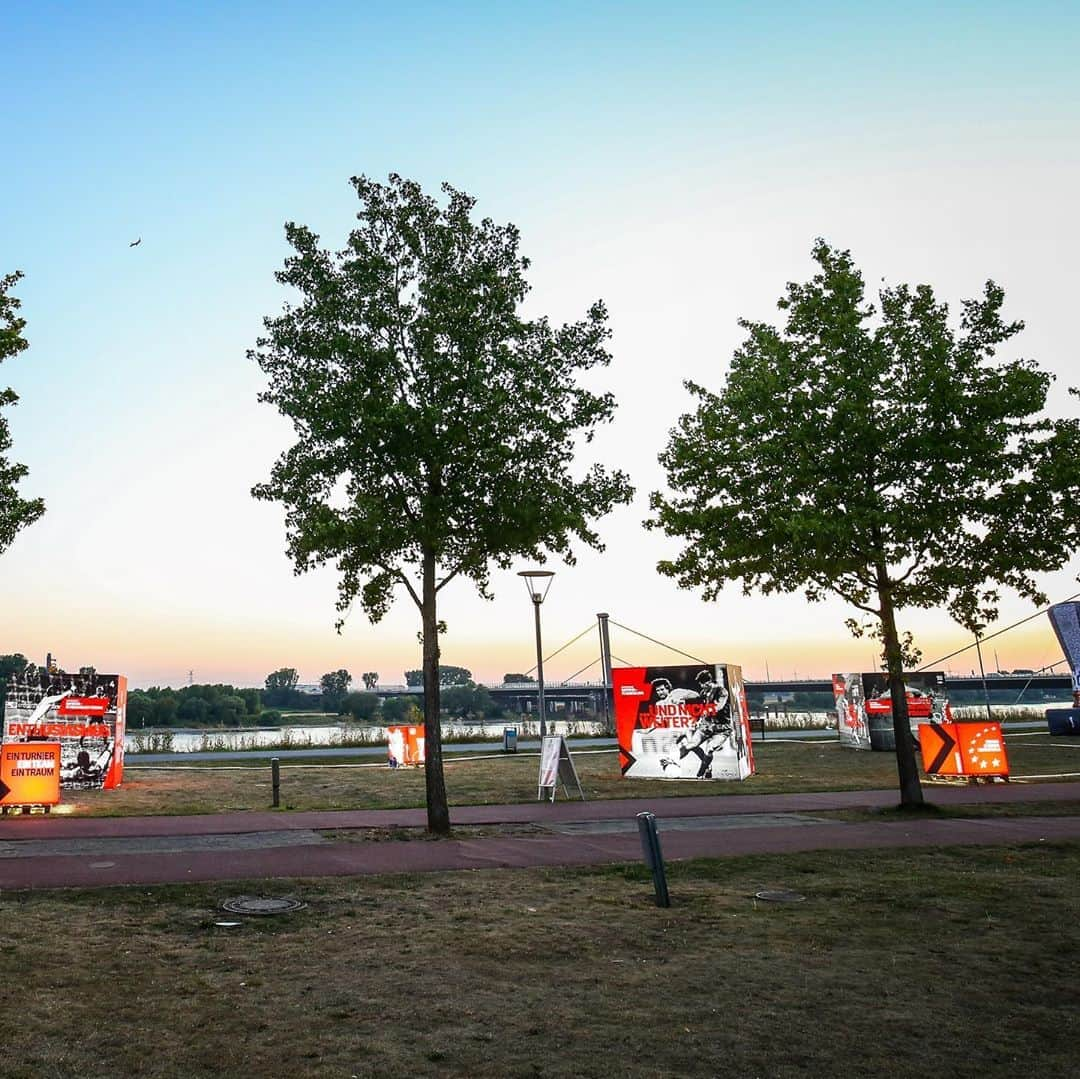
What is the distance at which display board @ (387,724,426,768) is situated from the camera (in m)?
31.0

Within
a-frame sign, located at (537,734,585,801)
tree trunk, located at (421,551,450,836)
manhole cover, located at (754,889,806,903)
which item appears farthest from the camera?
a-frame sign, located at (537,734,585,801)

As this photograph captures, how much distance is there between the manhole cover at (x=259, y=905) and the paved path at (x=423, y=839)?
1549mm

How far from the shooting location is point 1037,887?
1059 centimetres

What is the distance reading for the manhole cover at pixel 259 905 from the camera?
371 inches

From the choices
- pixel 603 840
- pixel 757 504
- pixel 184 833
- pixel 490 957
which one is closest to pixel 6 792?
pixel 184 833

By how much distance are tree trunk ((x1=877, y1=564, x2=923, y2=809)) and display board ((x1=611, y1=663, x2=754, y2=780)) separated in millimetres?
8048

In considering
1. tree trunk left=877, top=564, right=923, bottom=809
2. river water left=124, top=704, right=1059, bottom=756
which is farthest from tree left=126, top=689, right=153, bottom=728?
tree trunk left=877, top=564, right=923, bottom=809

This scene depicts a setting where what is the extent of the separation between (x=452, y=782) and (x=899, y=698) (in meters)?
12.7

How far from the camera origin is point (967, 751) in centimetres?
2317

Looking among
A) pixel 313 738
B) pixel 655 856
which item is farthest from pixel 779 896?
pixel 313 738

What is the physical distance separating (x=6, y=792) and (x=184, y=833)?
5.49 m

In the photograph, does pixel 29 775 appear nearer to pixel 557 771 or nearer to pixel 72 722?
pixel 72 722

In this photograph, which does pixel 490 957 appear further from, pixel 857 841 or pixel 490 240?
pixel 490 240

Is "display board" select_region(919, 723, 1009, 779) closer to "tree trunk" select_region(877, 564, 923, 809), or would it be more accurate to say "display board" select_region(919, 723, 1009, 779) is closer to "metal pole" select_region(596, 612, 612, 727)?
"tree trunk" select_region(877, 564, 923, 809)
